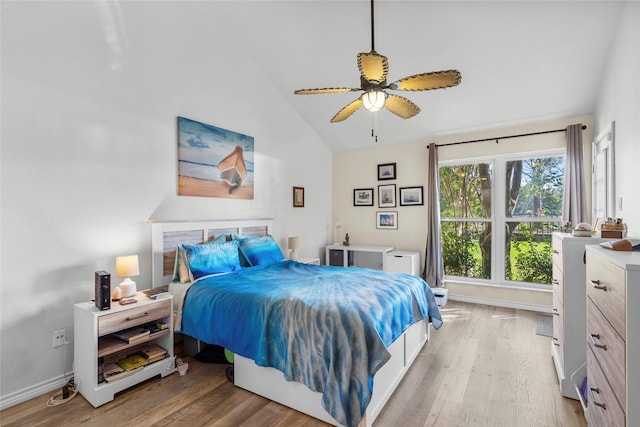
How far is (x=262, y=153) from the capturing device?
4.26 meters

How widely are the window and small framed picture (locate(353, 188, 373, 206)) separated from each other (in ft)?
3.78

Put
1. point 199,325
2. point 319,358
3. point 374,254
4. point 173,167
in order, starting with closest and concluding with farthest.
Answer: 1. point 319,358
2. point 199,325
3. point 173,167
4. point 374,254

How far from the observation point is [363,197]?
5.45 meters

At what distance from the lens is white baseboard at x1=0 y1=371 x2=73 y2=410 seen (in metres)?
2.15

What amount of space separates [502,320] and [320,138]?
3771 mm

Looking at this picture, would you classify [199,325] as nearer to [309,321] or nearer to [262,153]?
[309,321]

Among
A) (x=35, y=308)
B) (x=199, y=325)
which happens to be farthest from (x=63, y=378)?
(x=199, y=325)

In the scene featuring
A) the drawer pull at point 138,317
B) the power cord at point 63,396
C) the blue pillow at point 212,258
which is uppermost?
the blue pillow at point 212,258

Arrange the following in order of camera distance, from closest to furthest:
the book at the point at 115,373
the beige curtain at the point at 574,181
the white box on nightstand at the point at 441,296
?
the book at the point at 115,373 → the beige curtain at the point at 574,181 → the white box on nightstand at the point at 441,296

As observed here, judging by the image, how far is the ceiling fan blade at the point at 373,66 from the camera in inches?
76.4

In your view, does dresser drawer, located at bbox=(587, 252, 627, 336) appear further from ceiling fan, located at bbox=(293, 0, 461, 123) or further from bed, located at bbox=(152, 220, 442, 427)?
ceiling fan, located at bbox=(293, 0, 461, 123)

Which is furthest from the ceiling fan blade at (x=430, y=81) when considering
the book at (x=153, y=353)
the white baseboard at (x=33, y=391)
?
the white baseboard at (x=33, y=391)

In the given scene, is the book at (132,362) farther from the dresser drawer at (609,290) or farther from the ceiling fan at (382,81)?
the dresser drawer at (609,290)

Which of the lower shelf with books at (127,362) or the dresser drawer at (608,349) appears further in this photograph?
the lower shelf with books at (127,362)
